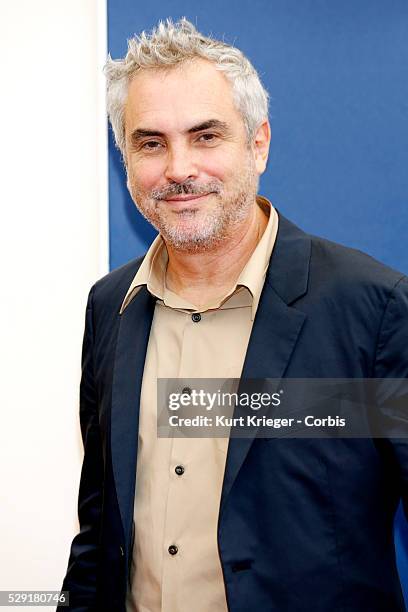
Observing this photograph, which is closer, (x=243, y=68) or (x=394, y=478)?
(x=394, y=478)

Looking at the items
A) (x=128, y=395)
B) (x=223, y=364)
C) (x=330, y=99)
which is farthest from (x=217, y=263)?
(x=330, y=99)

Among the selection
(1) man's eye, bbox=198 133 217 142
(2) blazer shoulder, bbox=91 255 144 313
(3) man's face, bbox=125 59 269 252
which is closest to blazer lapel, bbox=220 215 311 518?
(3) man's face, bbox=125 59 269 252

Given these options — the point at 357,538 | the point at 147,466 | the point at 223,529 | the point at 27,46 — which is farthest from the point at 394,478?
the point at 27,46

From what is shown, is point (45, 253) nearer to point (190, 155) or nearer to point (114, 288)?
point (114, 288)

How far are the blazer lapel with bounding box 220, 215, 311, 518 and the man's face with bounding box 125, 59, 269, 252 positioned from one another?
0.13 meters

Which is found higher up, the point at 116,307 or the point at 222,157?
the point at 222,157

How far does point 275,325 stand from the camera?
1.23 meters

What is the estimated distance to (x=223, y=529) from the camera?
118 cm

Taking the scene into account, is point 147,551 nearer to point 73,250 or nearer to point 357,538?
point 357,538

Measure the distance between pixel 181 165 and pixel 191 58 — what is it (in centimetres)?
21

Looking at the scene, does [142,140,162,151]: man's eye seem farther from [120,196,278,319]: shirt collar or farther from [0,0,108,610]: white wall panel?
[0,0,108,610]: white wall panel

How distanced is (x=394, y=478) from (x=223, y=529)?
318 millimetres

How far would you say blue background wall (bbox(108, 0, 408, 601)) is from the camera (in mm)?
1675

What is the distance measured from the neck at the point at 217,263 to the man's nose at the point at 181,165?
6.3 inches
